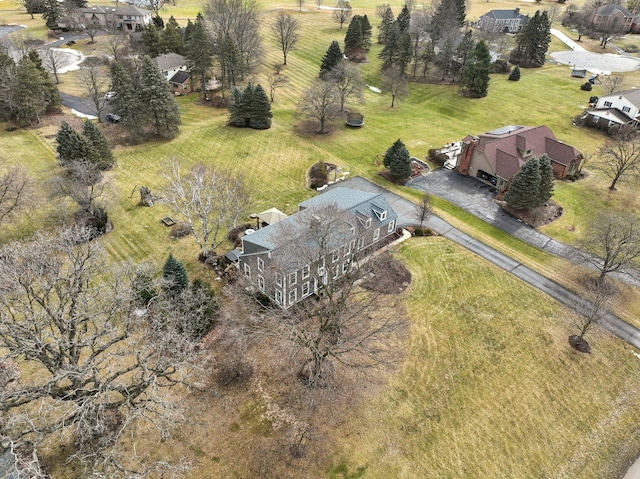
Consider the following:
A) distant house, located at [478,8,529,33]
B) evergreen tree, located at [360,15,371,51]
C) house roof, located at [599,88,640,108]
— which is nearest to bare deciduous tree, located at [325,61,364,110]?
evergreen tree, located at [360,15,371,51]

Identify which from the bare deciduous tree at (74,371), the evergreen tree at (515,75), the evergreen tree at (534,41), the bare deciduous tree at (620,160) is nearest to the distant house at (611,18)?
the evergreen tree at (534,41)

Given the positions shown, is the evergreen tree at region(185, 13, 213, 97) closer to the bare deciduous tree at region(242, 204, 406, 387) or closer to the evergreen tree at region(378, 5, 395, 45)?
the evergreen tree at region(378, 5, 395, 45)

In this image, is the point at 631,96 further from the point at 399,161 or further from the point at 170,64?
the point at 170,64

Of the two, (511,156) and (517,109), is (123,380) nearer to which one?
(511,156)

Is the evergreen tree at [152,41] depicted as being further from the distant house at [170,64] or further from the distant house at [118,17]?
the distant house at [118,17]

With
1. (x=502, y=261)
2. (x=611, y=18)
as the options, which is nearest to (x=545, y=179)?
(x=502, y=261)

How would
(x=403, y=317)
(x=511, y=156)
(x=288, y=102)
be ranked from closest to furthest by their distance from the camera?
(x=403, y=317)
(x=511, y=156)
(x=288, y=102)

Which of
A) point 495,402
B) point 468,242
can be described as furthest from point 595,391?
point 468,242
